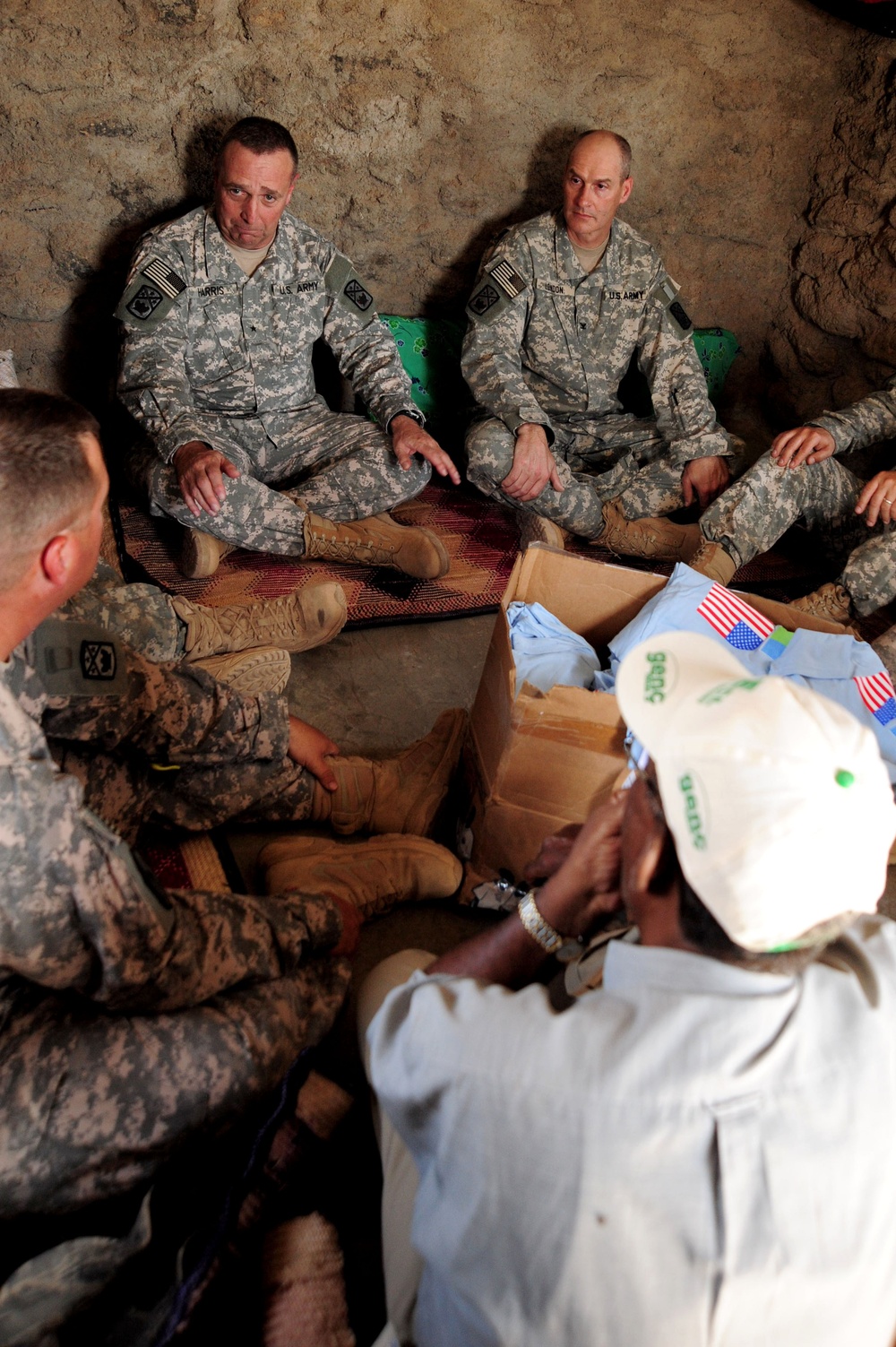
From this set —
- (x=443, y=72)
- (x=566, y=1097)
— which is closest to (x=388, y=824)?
(x=566, y=1097)

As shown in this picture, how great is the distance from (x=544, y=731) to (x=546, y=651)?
326 mm

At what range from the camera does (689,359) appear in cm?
336

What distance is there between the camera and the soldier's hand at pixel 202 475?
8.13ft

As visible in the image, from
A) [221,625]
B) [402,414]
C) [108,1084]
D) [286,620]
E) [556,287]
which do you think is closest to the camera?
[108,1084]

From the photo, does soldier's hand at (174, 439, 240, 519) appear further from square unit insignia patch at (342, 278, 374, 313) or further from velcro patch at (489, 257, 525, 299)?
velcro patch at (489, 257, 525, 299)

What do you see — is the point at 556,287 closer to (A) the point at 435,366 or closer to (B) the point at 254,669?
(A) the point at 435,366

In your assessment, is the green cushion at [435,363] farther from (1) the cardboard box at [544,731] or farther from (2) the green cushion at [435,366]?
(1) the cardboard box at [544,731]

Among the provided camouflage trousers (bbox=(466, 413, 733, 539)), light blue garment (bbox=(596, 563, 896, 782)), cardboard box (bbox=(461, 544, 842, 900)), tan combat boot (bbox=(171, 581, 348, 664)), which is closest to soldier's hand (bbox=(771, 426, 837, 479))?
camouflage trousers (bbox=(466, 413, 733, 539))

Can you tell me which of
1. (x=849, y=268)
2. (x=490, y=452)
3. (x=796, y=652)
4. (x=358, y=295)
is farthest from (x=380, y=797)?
(x=849, y=268)

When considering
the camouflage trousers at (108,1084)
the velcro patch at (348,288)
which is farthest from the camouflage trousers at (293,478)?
the camouflage trousers at (108,1084)

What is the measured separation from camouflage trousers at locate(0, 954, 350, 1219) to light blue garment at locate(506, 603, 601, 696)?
0.87m

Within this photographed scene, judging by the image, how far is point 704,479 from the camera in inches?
128

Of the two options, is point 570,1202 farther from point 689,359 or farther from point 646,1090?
point 689,359

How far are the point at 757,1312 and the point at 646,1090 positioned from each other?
18 cm
